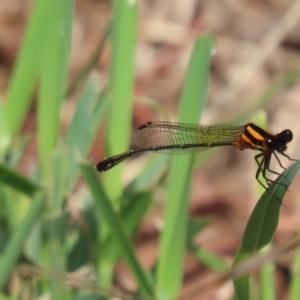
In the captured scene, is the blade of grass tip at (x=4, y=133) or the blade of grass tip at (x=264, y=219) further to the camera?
the blade of grass tip at (x=4, y=133)

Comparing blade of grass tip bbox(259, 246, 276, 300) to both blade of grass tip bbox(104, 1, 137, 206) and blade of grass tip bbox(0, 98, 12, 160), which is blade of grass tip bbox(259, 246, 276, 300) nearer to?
blade of grass tip bbox(104, 1, 137, 206)

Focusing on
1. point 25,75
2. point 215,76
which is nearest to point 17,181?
point 25,75

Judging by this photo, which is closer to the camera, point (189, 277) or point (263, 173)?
point (263, 173)

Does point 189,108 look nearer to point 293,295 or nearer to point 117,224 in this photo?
point 117,224

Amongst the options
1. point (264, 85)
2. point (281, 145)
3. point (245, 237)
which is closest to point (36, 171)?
point (281, 145)

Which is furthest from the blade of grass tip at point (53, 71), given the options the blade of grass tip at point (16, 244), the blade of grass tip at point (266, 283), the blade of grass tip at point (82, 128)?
the blade of grass tip at point (266, 283)

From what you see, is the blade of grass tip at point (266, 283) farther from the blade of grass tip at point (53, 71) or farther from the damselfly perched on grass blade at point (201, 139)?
the blade of grass tip at point (53, 71)
